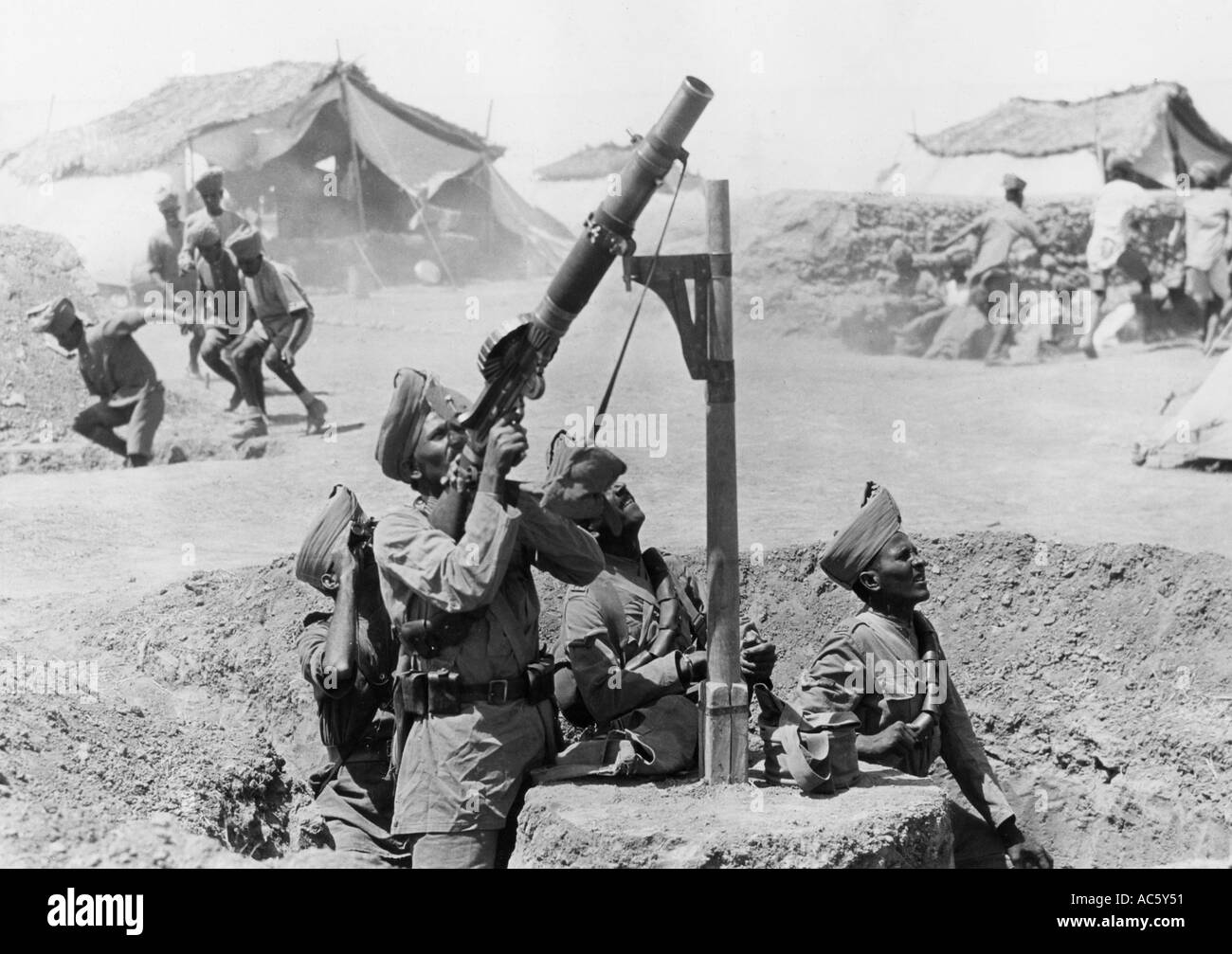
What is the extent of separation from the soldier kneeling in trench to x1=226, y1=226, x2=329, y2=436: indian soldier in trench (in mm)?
8577

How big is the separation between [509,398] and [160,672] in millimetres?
4108

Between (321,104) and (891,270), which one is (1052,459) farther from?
(321,104)

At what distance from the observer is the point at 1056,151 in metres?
18.6

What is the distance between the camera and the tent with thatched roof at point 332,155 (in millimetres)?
18141

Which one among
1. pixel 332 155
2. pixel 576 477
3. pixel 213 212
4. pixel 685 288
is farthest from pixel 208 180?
pixel 685 288

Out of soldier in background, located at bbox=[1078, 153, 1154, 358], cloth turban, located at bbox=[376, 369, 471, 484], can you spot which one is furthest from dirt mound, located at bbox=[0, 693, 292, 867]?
soldier in background, located at bbox=[1078, 153, 1154, 358]

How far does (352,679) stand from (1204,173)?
12.1 meters

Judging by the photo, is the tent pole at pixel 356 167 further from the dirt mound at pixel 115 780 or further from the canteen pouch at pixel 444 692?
the canteen pouch at pixel 444 692

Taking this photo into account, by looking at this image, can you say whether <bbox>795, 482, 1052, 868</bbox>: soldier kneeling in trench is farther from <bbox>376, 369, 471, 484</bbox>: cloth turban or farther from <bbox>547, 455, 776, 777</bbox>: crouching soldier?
<bbox>376, 369, 471, 484</bbox>: cloth turban

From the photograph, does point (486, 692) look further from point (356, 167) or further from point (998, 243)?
point (356, 167)

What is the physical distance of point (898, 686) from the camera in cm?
816

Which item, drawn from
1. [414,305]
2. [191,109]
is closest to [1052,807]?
[414,305]

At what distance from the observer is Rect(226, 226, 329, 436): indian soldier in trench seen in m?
16.2

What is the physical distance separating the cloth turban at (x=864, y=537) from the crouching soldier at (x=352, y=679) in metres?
1.85
